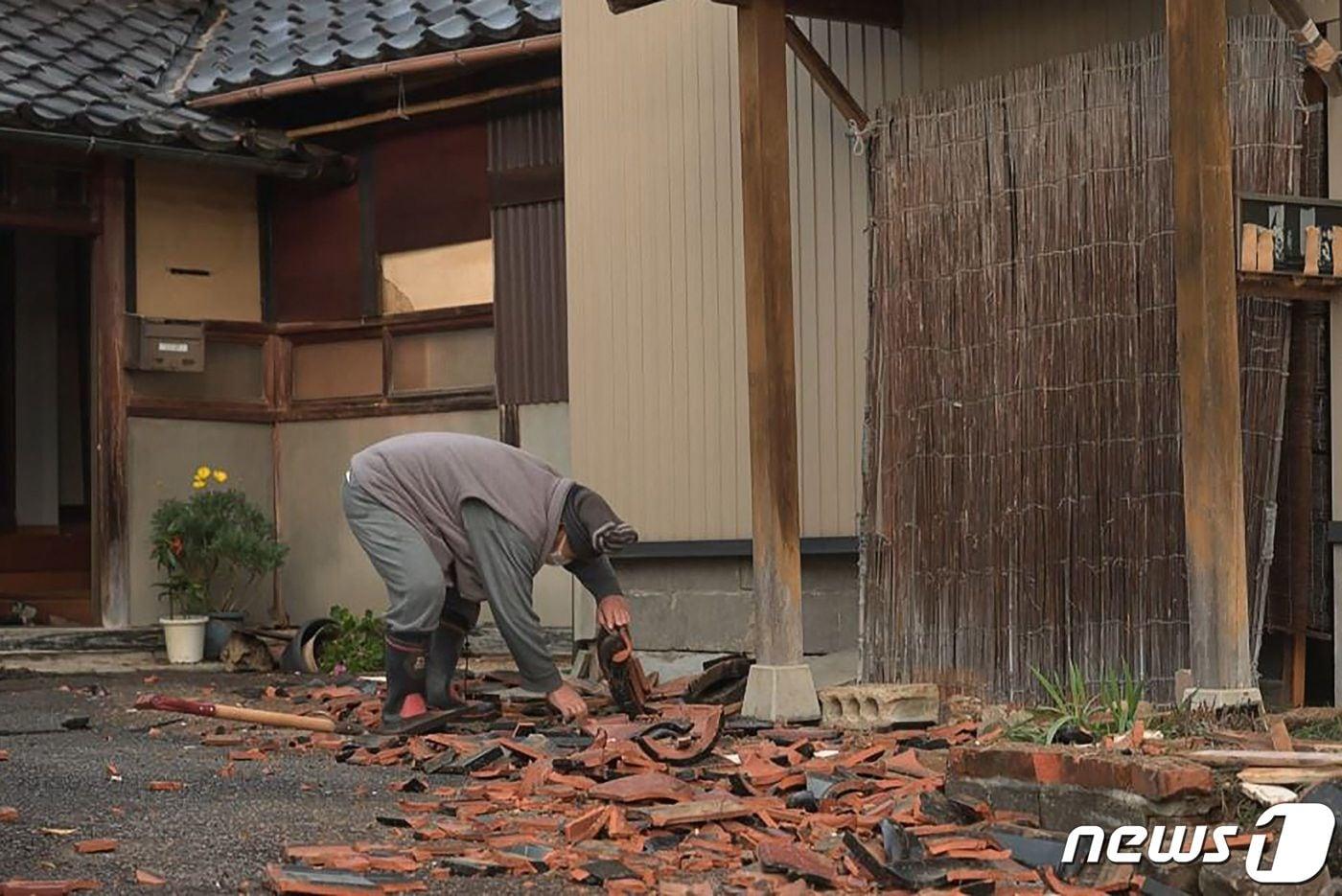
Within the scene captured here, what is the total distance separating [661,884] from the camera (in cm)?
496

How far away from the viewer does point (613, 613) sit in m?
8.04

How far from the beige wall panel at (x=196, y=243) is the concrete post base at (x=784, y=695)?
6340mm

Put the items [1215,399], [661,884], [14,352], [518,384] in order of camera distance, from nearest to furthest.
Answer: [661,884] → [1215,399] → [518,384] → [14,352]

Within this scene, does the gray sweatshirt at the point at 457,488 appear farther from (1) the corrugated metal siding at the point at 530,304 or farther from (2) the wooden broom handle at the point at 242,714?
(1) the corrugated metal siding at the point at 530,304

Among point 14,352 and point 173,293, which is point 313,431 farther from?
point 14,352

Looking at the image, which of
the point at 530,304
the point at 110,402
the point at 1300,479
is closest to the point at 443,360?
the point at 530,304

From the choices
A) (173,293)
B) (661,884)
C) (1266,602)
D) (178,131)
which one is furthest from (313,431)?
(661,884)

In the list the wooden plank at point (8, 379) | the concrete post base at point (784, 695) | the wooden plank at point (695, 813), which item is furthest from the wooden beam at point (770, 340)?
the wooden plank at point (8, 379)

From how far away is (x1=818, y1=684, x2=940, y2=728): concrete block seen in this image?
7.83 metres

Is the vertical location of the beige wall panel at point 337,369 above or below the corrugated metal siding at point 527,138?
below

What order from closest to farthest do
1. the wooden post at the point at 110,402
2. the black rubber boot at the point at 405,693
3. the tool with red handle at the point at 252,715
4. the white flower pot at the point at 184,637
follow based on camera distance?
the black rubber boot at the point at 405,693, the tool with red handle at the point at 252,715, the white flower pot at the point at 184,637, the wooden post at the point at 110,402

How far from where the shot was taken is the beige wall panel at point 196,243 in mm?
12977

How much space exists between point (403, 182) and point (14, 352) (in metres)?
4.04

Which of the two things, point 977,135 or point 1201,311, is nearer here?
point 1201,311
